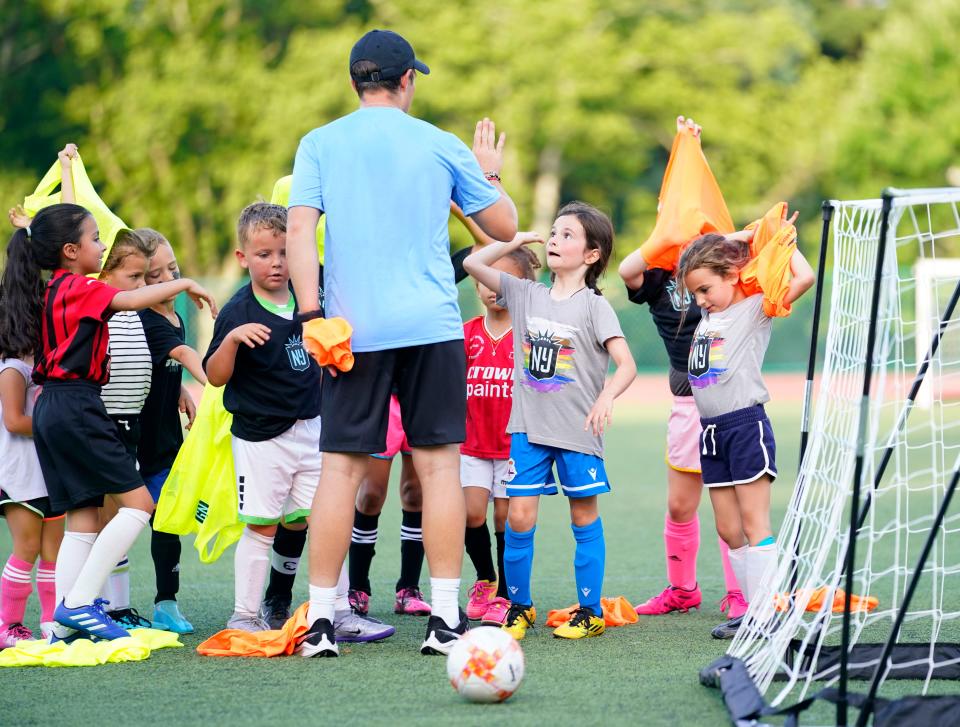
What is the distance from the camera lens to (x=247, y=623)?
200 inches

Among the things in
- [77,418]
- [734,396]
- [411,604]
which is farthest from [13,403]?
[734,396]

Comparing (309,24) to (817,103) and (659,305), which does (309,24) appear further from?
(659,305)

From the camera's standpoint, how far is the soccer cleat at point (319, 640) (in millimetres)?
4641

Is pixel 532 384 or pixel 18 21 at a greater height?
pixel 18 21

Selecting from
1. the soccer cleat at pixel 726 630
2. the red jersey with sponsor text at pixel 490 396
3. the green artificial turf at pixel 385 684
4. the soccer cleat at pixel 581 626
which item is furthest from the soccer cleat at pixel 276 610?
the soccer cleat at pixel 726 630

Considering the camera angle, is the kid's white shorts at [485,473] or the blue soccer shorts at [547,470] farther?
the kid's white shorts at [485,473]

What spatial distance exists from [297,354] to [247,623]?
1095 mm

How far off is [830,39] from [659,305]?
38976 mm

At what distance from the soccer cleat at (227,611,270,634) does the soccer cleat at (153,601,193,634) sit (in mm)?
327

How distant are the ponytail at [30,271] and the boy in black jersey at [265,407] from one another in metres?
0.66

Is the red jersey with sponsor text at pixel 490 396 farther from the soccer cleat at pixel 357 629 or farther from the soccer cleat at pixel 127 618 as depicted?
the soccer cleat at pixel 127 618

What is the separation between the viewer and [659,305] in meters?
5.92

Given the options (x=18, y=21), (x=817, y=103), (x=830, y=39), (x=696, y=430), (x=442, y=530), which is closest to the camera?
(x=442, y=530)

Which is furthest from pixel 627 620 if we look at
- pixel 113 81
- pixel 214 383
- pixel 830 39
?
pixel 830 39
